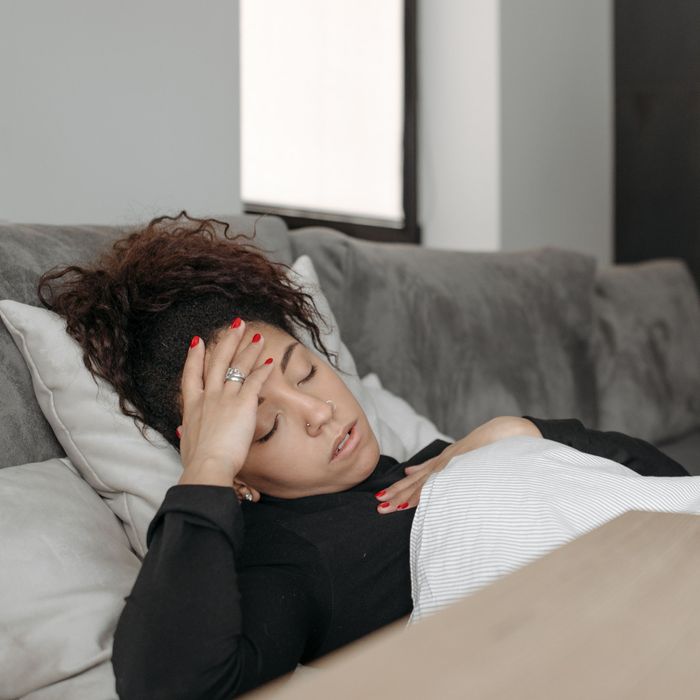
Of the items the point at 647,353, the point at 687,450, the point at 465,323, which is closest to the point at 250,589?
the point at 465,323

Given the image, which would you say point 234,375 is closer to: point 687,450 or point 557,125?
point 687,450

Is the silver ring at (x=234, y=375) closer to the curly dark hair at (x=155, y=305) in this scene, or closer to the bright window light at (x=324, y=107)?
the curly dark hair at (x=155, y=305)

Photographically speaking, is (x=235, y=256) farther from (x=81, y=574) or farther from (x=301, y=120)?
(x=301, y=120)

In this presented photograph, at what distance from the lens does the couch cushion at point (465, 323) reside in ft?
6.33

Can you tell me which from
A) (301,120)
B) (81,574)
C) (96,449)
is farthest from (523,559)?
(301,120)

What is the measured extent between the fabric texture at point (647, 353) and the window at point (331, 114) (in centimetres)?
91

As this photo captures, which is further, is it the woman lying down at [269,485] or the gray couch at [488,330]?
the gray couch at [488,330]

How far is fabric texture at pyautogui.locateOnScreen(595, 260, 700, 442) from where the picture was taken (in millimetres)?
2488

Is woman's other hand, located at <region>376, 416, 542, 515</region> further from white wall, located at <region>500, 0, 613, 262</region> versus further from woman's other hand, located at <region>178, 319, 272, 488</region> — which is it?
white wall, located at <region>500, 0, 613, 262</region>

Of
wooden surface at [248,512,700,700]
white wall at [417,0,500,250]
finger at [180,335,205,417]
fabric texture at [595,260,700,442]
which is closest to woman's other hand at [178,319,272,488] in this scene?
finger at [180,335,205,417]

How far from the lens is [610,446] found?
4.70 ft

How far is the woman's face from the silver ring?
0.13 feet

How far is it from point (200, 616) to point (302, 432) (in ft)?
1.03

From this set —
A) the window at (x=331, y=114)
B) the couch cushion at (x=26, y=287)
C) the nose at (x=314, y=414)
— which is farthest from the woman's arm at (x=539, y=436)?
the window at (x=331, y=114)
